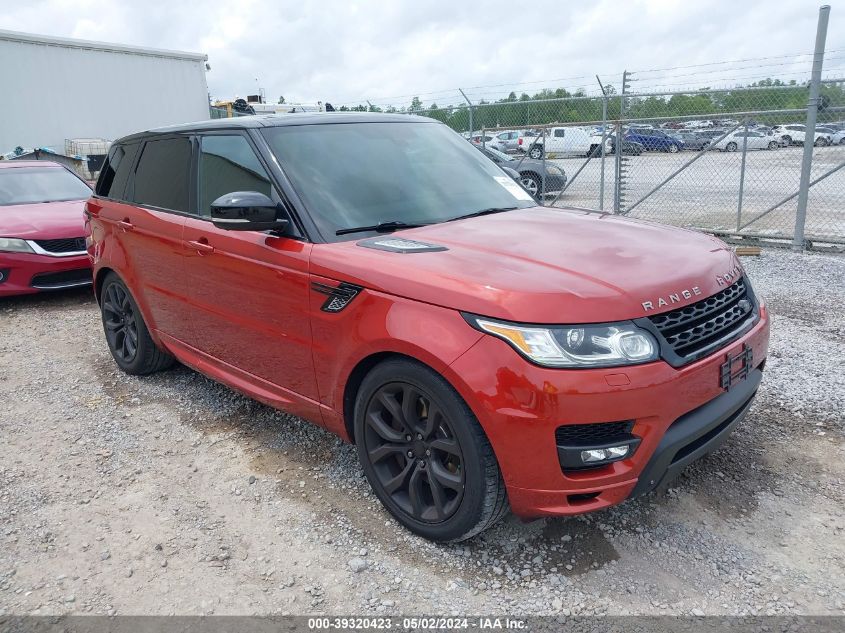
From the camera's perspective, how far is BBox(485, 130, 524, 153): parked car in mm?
13805

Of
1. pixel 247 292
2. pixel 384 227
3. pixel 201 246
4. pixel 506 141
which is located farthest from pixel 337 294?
pixel 506 141

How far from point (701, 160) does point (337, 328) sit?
8.66m

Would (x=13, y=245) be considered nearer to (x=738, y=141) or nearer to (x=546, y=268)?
(x=546, y=268)

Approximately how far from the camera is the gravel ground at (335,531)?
2.46 metres

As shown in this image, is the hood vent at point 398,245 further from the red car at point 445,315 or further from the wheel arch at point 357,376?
the wheel arch at point 357,376

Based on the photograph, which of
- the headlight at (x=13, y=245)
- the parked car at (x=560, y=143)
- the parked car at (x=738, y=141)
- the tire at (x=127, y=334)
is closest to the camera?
the tire at (x=127, y=334)

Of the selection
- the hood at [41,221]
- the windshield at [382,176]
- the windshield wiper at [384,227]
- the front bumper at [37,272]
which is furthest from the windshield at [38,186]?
the windshield wiper at [384,227]

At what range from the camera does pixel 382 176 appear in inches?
131

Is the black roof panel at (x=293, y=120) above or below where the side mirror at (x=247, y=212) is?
above

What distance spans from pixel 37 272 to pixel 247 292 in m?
4.69

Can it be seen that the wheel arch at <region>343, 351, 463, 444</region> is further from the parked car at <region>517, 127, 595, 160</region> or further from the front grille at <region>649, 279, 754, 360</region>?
the parked car at <region>517, 127, 595, 160</region>

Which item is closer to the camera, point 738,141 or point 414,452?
point 414,452

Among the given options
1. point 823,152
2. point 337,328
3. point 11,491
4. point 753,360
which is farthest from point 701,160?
point 11,491

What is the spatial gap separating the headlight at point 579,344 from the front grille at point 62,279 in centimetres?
618
